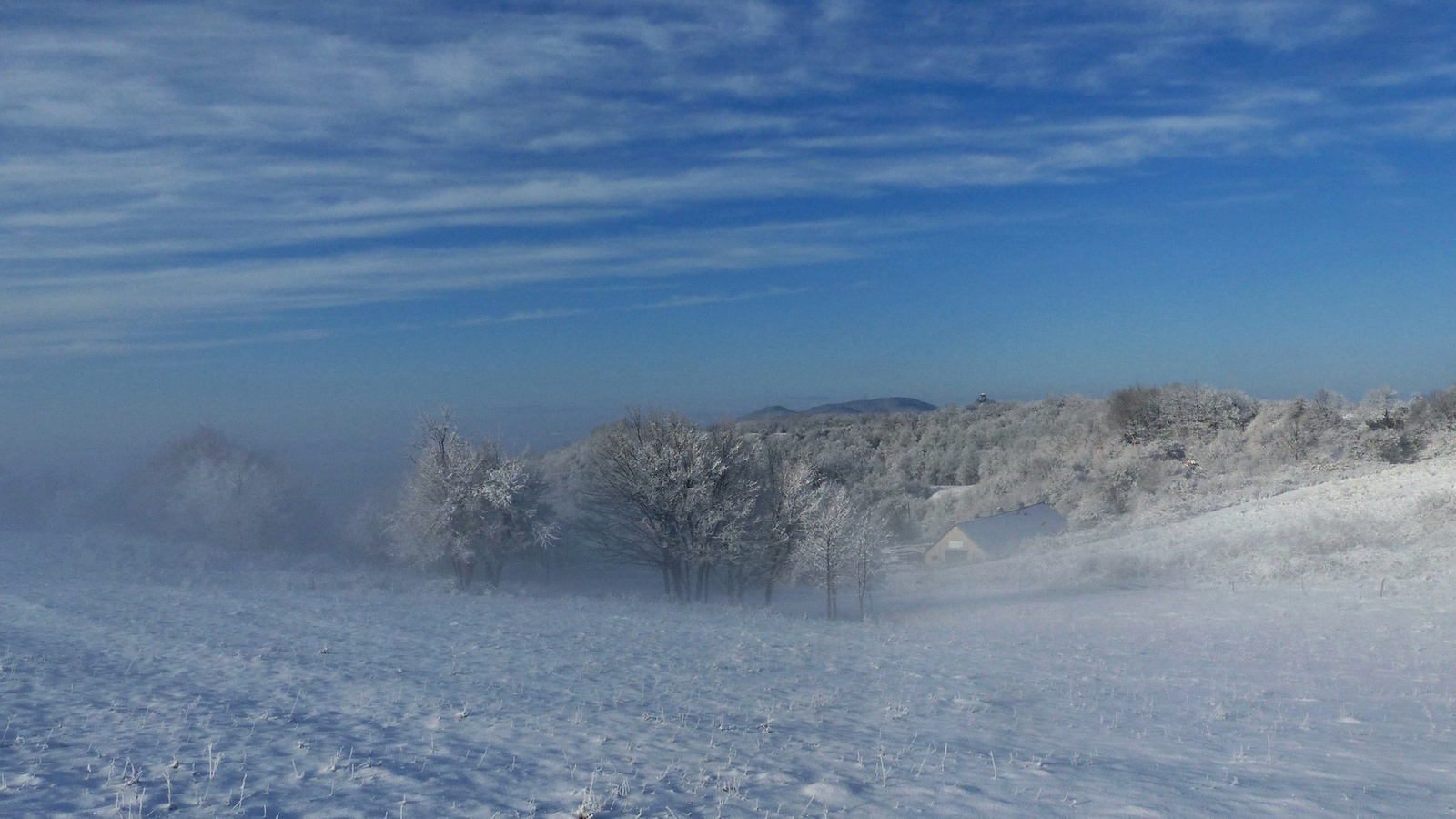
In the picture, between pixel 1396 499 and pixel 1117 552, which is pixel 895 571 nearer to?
pixel 1117 552

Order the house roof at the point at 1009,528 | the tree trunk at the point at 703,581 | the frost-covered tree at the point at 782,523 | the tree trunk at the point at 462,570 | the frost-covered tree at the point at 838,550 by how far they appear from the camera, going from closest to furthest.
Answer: the tree trunk at the point at 462,570
the frost-covered tree at the point at 838,550
the tree trunk at the point at 703,581
the frost-covered tree at the point at 782,523
the house roof at the point at 1009,528

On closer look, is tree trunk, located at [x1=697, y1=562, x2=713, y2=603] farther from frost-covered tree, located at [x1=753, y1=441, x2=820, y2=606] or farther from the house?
the house

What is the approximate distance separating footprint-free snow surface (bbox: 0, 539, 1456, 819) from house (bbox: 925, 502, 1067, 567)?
32.0 meters

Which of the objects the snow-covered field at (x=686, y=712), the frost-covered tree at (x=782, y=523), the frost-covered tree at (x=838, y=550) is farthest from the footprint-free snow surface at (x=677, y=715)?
the frost-covered tree at (x=782, y=523)

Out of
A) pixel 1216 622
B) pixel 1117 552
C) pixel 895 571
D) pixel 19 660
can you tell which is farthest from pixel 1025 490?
pixel 19 660

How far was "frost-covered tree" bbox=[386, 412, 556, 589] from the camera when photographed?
120 ft

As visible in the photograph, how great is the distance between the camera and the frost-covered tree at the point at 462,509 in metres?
36.6

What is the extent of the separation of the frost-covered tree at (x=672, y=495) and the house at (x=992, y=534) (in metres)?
22.6

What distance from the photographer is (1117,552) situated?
1622 inches

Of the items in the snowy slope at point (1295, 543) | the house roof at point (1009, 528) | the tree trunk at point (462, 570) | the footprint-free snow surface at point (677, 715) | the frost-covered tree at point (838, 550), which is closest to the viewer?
the footprint-free snow surface at point (677, 715)

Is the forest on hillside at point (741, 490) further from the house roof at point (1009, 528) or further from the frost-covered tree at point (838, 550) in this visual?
the house roof at point (1009, 528)

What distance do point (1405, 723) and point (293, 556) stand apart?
4440cm

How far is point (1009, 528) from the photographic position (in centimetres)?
5781

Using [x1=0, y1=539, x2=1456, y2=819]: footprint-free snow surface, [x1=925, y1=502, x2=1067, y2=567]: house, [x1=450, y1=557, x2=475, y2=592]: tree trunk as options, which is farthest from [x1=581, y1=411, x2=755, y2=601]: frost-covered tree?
[x1=925, y1=502, x2=1067, y2=567]: house
